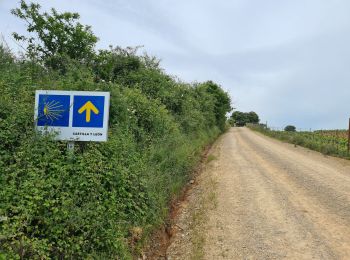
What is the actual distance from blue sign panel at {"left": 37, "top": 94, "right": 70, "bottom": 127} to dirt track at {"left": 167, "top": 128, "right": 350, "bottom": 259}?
2666 mm

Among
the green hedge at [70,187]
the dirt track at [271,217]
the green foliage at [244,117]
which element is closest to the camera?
the green hedge at [70,187]

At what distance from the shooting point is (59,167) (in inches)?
190

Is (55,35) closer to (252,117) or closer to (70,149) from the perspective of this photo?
(70,149)

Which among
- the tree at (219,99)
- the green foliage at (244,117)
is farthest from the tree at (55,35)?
the green foliage at (244,117)

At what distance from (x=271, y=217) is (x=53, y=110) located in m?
4.56

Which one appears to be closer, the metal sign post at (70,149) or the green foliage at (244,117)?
the metal sign post at (70,149)

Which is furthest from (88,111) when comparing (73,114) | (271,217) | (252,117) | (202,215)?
(252,117)

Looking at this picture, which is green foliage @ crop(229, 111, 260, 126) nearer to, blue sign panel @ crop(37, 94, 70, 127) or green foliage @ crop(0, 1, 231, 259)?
green foliage @ crop(0, 1, 231, 259)

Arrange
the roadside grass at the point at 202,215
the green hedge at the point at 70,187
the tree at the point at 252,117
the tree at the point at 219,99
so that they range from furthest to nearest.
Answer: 1. the tree at the point at 252,117
2. the tree at the point at 219,99
3. the roadside grass at the point at 202,215
4. the green hedge at the point at 70,187

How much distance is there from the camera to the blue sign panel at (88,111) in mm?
5359

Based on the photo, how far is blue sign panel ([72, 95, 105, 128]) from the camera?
5359 mm

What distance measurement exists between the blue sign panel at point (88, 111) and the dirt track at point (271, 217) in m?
2.36

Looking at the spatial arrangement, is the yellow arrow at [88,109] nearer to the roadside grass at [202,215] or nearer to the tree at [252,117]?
the roadside grass at [202,215]

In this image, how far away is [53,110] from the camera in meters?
5.36
